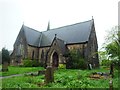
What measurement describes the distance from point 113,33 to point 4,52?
28.5 meters

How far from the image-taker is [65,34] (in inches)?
1695

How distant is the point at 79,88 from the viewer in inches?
418

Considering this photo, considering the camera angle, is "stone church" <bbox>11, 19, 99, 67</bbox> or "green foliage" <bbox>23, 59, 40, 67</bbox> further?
"green foliage" <bbox>23, 59, 40, 67</bbox>

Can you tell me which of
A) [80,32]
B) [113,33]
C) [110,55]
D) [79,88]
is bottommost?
[79,88]

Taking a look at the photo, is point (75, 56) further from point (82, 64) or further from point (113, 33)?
point (113, 33)

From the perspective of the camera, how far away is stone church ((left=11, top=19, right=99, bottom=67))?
123ft

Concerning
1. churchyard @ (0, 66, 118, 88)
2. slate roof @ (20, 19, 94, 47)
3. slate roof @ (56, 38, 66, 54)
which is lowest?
churchyard @ (0, 66, 118, 88)

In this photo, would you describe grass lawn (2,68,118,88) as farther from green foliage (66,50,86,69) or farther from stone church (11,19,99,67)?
stone church (11,19,99,67)

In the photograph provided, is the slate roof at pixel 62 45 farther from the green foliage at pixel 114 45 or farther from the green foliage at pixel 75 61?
the green foliage at pixel 114 45

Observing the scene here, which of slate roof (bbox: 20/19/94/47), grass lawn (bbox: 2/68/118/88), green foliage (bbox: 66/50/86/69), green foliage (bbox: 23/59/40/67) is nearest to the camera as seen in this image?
grass lawn (bbox: 2/68/118/88)

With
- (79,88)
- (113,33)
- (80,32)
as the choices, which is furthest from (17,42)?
(79,88)

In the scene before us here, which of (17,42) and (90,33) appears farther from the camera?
(17,42)

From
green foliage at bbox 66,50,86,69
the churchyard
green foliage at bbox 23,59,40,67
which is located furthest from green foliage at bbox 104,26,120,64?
green foliage at bbox 23,59,40,67

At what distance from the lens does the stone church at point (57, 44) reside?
3741 cm
